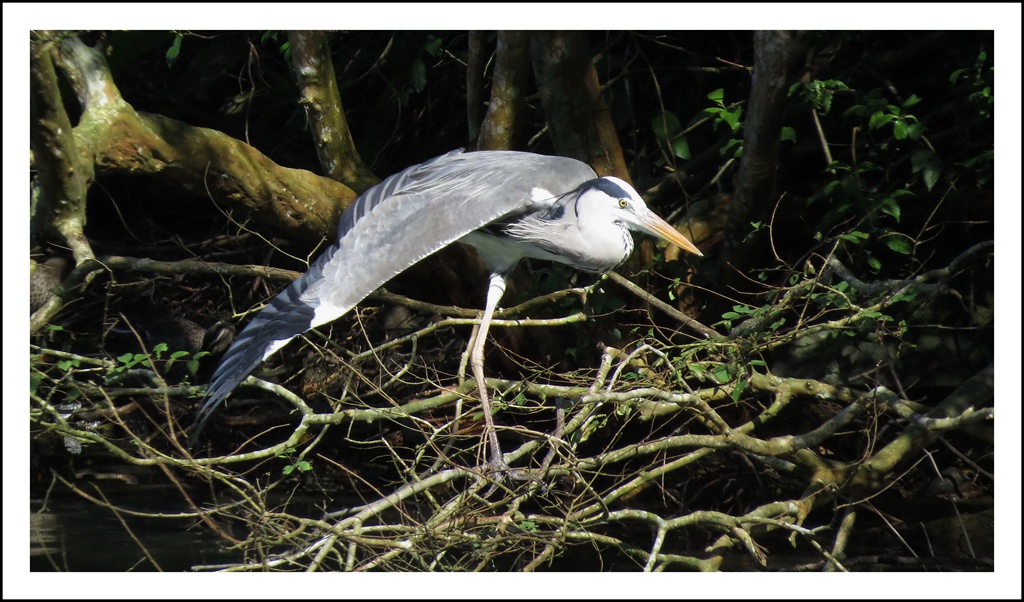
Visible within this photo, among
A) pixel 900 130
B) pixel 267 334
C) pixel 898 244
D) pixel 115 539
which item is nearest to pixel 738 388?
pixel 898 244

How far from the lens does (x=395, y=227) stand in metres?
3.31

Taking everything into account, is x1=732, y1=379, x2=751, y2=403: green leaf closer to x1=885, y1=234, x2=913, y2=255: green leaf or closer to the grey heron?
the grey heron

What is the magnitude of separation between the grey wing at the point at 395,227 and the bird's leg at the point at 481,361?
314mm

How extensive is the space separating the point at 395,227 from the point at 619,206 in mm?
802

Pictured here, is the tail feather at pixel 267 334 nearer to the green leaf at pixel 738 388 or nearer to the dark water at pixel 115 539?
the dark water at pixel 115 539

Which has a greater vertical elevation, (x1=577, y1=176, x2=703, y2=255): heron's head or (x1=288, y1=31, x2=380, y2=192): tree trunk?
(x1=288, y1=31, x2=380, y2=192): tree trunk

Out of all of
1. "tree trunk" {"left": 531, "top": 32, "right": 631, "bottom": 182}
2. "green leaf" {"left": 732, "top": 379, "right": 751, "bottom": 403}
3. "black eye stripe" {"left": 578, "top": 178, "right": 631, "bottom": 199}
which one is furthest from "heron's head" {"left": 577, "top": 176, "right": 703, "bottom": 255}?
"green leaf" {"left": 732, "top": 379, "right": 751, "bottom": 403}

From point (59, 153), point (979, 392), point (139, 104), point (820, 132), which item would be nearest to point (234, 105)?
point (139, 104)

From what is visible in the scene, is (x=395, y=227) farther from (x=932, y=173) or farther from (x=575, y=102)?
(x=932, y=173)

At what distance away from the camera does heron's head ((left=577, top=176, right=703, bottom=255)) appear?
3.59 meters

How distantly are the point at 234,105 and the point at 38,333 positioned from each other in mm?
2315

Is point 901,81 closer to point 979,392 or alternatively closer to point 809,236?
point 809,236

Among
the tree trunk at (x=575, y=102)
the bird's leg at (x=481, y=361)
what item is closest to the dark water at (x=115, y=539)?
the bird's leg at (x=481, y=361)

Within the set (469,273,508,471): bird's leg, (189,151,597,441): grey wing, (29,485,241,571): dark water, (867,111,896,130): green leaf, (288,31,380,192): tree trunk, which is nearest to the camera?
(189,151,597,441): grey wing
